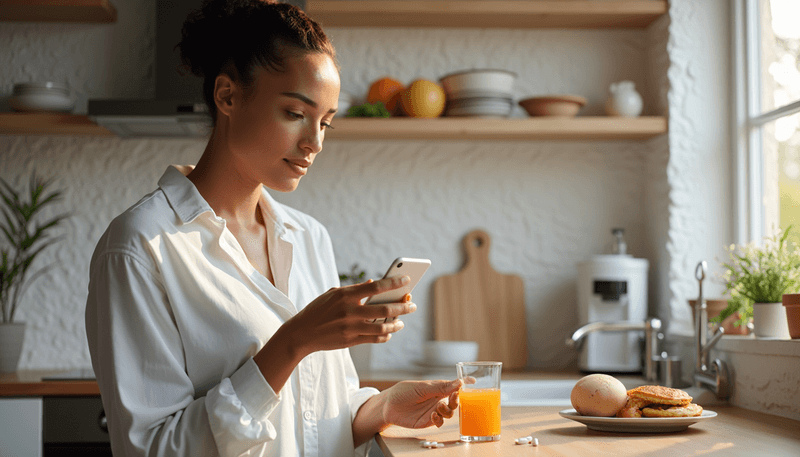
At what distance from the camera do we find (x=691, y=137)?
8.86 ft

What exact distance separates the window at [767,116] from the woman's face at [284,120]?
1.69 meters

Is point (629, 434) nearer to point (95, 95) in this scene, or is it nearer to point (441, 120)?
point (441, 120)

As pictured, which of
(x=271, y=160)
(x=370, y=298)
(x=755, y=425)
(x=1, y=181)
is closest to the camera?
(x=370, y=298)

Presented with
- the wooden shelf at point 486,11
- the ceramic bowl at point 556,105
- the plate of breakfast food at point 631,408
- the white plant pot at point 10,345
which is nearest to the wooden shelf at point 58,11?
the wooden shelf at point 486,11

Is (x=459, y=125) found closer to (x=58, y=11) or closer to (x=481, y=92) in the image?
(x=481, y=92)

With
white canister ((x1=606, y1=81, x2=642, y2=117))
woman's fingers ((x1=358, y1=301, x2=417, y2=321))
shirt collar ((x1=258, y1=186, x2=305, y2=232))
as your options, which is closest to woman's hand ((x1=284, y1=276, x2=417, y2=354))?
woman's fingers ((x1=358, y1=301, x2=417, y2=321))

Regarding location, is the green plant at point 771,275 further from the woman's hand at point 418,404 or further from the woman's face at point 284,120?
the woman's face at point 284,120

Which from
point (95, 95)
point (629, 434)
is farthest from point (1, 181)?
point (629, 434)

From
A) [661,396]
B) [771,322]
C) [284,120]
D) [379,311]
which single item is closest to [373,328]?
[379,311]

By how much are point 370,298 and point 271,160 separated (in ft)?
1.11

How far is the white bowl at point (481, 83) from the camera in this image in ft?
8.68

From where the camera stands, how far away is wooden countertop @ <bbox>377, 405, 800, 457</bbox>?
119 centimetres

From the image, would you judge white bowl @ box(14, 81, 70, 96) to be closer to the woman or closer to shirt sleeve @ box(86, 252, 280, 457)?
the woman

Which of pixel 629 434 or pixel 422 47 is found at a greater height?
pixel 422 47
